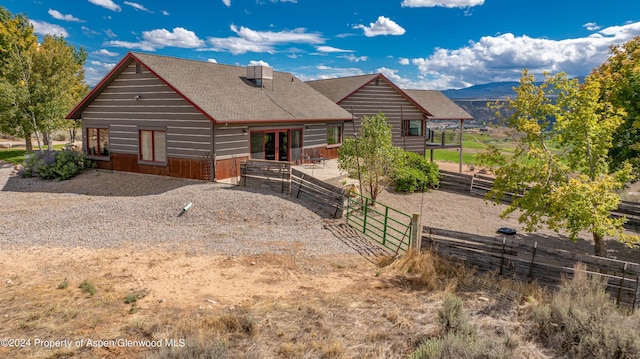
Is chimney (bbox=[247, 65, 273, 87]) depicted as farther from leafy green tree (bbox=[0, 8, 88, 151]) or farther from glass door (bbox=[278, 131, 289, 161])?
leafy green tree (bbox=[0, 8, 88, 151])

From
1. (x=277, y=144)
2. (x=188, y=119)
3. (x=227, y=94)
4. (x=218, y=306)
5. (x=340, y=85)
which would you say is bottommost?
(x=218, y=306)

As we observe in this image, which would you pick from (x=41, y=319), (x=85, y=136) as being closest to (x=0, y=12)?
(x=85, y=136)

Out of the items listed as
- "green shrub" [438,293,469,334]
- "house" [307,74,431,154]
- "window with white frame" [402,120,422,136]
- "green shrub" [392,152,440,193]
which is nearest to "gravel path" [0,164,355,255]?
"green shrub" [438,293,469,334]

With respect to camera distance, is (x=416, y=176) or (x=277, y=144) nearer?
(x=416, y=176)

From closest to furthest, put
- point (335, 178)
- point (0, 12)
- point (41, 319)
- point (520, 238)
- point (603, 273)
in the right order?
1. point (41, 319)
2. point (603, 273)
3. point (520, 238)
4. point (335, 178)
5. point (0, 12)

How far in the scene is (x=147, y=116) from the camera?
71.4ft

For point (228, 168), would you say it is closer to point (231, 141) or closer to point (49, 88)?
point (231, 141)

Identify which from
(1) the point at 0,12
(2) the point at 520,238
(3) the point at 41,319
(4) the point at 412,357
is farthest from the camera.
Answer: (1) the point at 0,12

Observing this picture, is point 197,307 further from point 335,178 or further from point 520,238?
point 335,178

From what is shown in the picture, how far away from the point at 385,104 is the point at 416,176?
12388 mm

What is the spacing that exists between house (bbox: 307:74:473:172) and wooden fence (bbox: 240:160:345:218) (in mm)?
13605

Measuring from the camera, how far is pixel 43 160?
23859 mm

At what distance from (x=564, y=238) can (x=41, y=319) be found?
56.3 feet

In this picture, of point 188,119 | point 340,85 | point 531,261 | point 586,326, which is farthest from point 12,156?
point 586,326
